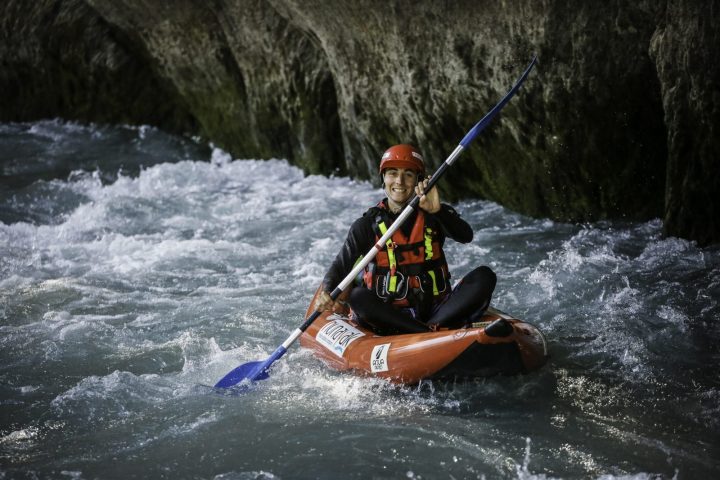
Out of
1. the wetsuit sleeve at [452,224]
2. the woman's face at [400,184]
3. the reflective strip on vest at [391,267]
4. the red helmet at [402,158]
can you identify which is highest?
the red helmet at [402,158]

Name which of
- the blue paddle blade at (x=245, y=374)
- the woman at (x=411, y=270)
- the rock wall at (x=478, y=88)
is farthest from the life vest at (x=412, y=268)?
the rock wall at (x=478, y=88)

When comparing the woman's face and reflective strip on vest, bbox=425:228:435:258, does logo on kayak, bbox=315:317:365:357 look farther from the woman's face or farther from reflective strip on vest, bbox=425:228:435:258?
the woman's face

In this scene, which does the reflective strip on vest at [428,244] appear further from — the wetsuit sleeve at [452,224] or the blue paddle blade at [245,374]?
the blue paddle blade at [245,374]

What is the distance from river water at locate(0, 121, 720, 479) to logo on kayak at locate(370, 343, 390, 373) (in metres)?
0.13

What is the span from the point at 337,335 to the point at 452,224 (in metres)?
0.95

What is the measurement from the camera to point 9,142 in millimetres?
13328

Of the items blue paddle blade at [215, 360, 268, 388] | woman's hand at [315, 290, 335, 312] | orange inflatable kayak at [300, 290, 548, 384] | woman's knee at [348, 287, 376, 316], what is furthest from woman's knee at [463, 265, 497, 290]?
blue paddle blade at [215, 360, 268, 388]

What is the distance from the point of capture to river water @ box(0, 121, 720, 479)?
380cm

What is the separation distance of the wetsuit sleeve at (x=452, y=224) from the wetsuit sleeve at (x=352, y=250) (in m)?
0.46

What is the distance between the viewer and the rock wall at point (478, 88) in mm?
6012

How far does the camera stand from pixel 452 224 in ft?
15.2

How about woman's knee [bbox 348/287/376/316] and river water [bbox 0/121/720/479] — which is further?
woman's knee [bbox 348/287/376/316]

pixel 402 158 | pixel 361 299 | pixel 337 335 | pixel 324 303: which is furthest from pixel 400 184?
pixel 337 335

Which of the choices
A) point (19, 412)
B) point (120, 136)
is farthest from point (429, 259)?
point (120, 136)
